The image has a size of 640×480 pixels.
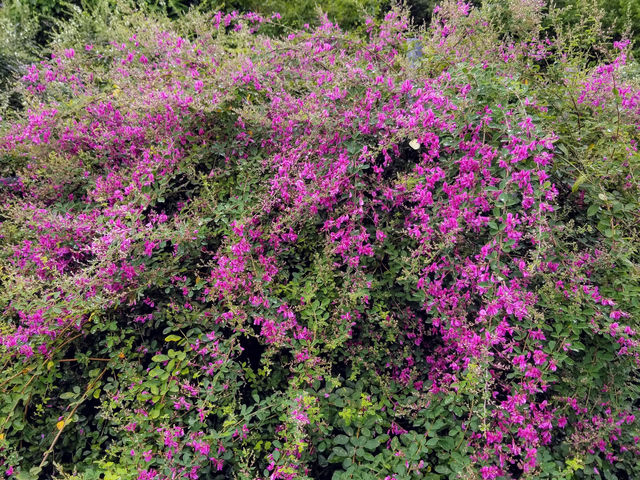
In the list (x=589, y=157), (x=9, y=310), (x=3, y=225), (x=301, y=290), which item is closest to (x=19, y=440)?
(x=9, y=310)

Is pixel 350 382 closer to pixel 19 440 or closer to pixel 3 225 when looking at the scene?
pixel 19 440

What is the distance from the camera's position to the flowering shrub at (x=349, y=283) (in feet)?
5.67

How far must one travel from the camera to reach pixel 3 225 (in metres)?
2.52

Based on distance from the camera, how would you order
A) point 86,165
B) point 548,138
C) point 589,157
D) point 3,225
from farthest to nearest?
point 86,165, point 3,225, point 589,157, point 548,138

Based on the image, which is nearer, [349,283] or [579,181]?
[579,181]

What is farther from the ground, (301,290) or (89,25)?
(89,25)

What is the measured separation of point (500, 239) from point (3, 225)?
2724 millimetres

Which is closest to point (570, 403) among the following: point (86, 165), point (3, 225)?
point (86, 165)

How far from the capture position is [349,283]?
2.00 metres

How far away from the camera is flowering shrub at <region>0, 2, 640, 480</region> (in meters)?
1.73

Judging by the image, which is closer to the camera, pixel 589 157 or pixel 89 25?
pixel 589 157

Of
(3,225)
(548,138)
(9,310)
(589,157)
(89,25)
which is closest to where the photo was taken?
(548,138)

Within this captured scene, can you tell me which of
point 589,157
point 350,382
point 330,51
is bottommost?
point 350,382

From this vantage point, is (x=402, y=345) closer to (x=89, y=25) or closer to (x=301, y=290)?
(x=301, y=290)
